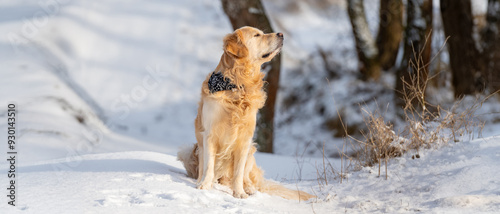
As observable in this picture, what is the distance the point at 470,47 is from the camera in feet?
29.2

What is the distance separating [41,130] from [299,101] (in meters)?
6.12

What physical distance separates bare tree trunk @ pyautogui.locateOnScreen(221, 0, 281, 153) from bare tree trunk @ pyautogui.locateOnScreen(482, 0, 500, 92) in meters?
3.65

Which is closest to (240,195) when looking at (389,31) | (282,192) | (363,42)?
(282,192)

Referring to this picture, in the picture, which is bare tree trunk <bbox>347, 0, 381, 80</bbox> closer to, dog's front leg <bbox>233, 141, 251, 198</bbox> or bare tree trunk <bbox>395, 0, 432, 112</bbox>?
bare tree trunk <bbox>395, 0, 432, 112</bbox>

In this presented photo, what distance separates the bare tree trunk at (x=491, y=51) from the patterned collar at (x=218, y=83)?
648cm

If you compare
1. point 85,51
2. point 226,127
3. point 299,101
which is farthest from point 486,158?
point 85,51

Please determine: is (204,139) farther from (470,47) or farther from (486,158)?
(470,47)

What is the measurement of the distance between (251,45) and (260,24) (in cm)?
385

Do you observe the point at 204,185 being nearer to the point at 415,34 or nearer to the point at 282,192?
the point at 282,192

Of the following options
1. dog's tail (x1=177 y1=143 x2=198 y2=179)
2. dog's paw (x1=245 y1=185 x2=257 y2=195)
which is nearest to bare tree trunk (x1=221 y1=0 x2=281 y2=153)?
dog's tail (x1=177 y1=143 x2=198 y2=179)

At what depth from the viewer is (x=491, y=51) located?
29.6ft

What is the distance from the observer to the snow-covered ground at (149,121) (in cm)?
366

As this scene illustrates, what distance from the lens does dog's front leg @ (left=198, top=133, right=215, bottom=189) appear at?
→ 3932 millimetres

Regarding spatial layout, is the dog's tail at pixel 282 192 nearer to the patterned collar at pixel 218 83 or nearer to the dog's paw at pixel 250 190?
the dog's paw at pixel 250 190
